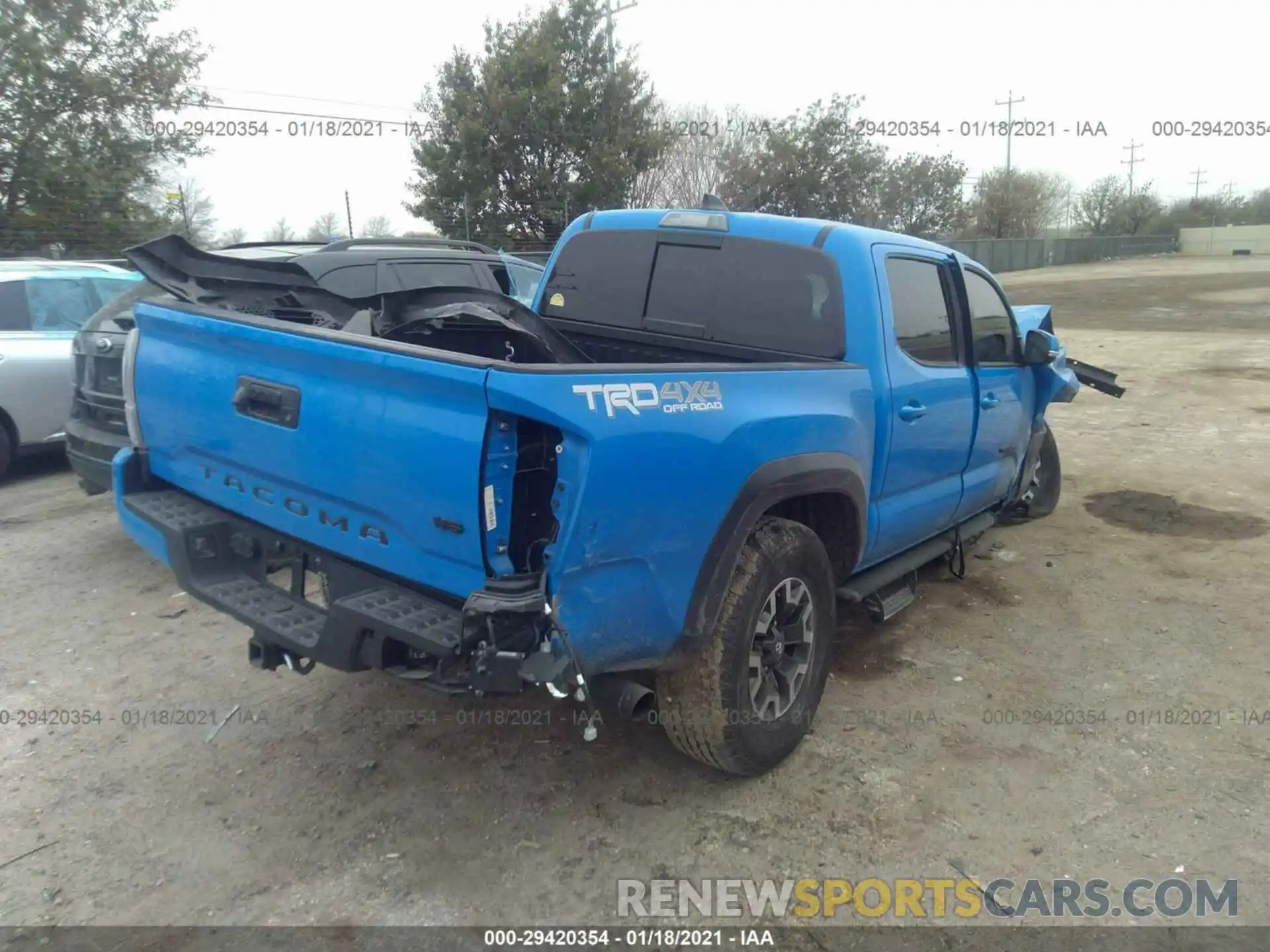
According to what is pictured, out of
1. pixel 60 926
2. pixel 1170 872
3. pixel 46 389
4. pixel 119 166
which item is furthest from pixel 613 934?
pixel 119 166

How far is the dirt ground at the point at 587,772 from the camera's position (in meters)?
2.88

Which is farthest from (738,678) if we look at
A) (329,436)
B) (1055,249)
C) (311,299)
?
(1055,249)

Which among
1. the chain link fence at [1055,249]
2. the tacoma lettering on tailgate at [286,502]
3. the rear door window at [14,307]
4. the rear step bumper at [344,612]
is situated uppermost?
the chain link fence at [1055,249]

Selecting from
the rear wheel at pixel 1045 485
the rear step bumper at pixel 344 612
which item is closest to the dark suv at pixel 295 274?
the rear step bumper at pixel 344 612

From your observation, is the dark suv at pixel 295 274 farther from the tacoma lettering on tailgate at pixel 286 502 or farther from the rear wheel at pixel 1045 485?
the rear wheel at pixel 1045 485

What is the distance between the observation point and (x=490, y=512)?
8.11ft

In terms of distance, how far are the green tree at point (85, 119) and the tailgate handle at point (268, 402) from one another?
18.2 m

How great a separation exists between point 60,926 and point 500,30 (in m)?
25.4

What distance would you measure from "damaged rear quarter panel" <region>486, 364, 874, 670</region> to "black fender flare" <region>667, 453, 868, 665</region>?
3cm

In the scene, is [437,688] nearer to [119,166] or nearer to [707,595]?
[707,595]

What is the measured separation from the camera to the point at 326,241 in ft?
26.5

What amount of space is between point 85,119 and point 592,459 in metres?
20.6

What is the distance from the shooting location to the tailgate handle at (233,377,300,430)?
2857mm

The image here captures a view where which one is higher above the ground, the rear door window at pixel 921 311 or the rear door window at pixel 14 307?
the rear door window at pixel 14 307
